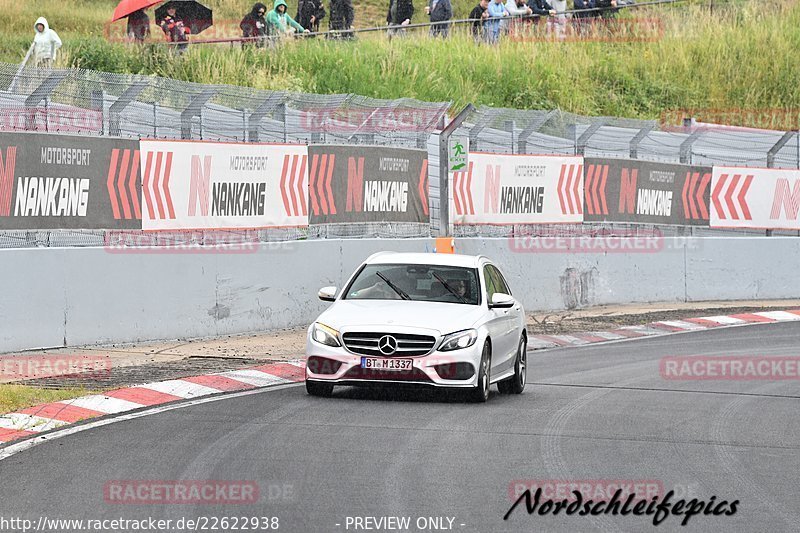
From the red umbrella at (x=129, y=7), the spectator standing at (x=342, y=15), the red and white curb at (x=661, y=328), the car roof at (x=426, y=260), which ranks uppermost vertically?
the spectator standing at (x=342, y=15)

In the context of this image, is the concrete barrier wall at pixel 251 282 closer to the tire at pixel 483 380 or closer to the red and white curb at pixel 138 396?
the red and white curb at pixel 138 396

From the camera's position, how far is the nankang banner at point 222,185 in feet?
58.1

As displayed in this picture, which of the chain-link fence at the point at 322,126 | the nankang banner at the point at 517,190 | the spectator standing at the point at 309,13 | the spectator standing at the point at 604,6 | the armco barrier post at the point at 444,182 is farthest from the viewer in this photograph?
the spectator standing at the point at 604,6

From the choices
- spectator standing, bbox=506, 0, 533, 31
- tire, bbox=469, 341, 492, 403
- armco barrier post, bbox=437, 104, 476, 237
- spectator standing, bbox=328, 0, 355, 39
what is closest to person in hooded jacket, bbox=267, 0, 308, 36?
spectator standing, bbox=328, 0, 355, 39

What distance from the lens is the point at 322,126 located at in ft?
68.6

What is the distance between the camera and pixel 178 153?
59.2ft

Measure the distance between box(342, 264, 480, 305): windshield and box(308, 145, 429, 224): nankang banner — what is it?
6254mm

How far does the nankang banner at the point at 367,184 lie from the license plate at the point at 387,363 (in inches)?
303

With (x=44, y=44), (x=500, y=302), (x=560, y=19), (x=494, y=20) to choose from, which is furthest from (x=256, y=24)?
(x=500, y=302)

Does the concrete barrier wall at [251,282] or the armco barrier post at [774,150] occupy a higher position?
the armco barrier post at [774,150]

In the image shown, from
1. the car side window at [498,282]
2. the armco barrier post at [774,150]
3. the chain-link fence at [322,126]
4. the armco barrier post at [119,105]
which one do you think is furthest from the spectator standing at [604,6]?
the car side window at [498,282]

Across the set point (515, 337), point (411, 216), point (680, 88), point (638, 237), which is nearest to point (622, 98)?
point (680, 88)

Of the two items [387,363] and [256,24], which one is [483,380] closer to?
[387,363]

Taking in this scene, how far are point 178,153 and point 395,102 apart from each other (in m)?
5.22
